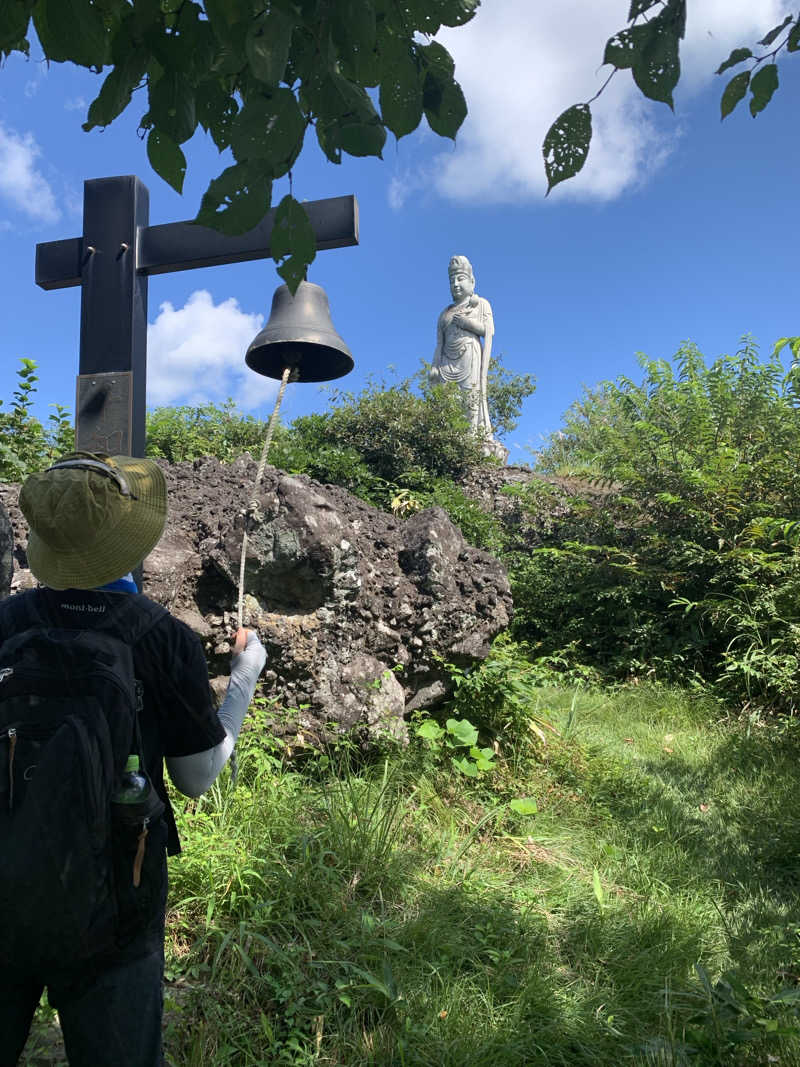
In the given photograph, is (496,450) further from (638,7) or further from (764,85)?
(638,7)

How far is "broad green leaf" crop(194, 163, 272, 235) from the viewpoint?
47.6 inches

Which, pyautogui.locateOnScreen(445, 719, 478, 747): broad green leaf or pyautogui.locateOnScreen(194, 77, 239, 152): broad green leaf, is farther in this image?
pyautogui.locateOnScreen(445, 719, 478, 747): broad green leaf

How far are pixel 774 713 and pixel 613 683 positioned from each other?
1450 mm

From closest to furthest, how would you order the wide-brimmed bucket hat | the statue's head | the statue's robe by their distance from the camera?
the wide-brimmed bucket hat → the statue's robe → the statue's head

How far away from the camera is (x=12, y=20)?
1.22 metres

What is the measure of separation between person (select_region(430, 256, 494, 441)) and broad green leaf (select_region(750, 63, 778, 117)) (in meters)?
12.5

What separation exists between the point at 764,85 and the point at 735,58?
0.10 metres

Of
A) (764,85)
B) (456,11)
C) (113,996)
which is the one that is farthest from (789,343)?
(113,996)

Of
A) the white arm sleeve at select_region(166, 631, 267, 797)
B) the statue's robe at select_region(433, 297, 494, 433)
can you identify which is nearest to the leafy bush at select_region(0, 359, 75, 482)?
the white arm sleeve at select_region(166, 631, 267, 797)

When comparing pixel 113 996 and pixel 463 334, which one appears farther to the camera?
pixel 463 334

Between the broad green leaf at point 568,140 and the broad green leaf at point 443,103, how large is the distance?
0.18 metres

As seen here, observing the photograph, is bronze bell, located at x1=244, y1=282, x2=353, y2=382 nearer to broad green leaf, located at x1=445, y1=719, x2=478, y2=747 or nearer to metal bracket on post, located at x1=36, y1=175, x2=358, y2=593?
metal bracket on post, located at x1=36, y1=175, x2=358, y2=593

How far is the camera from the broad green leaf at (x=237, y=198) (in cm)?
121

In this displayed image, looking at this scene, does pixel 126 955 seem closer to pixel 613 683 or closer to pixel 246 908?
pixel 246 908
